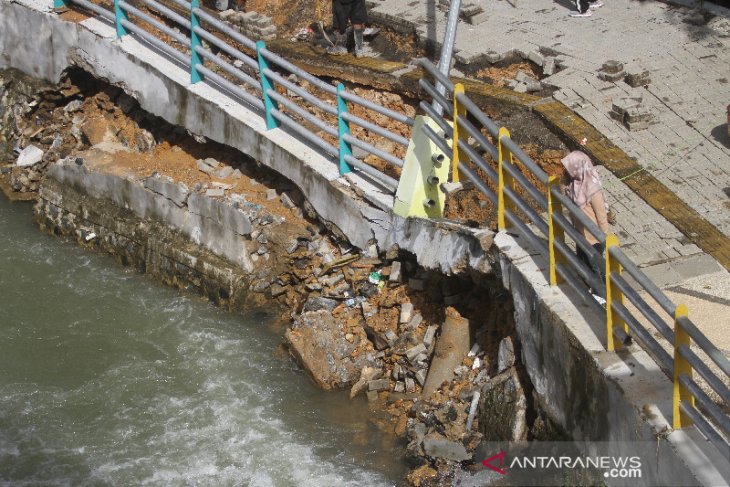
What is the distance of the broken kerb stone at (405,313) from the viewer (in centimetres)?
969

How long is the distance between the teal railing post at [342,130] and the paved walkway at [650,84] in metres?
2.33

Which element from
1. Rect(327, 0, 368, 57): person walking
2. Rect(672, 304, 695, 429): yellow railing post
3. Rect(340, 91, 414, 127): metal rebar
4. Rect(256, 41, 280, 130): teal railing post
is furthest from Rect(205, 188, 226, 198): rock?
Rect(672, 304, 695, 429): yellow railing post

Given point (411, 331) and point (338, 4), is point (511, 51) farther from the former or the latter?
point (411, 331)

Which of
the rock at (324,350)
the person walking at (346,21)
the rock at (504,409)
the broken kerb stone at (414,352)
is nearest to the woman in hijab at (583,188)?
the rock at (504,409)

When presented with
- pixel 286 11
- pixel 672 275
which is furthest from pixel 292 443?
pixel 286 11

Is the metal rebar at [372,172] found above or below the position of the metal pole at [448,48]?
below

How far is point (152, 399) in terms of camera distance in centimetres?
966

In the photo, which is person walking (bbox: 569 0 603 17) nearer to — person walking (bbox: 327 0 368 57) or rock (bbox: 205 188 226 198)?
person walking (bbox: 327 0 368 57)

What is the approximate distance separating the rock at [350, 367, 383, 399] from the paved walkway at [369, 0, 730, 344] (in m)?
2.40

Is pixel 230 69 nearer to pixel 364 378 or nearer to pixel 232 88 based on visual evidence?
pixel 232 88

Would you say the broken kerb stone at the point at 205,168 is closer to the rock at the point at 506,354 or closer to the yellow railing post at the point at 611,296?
the rock at the point at 506,354

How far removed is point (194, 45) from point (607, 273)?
6.31m

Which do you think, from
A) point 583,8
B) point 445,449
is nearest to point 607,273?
point 445,449

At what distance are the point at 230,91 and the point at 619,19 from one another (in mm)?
4723
